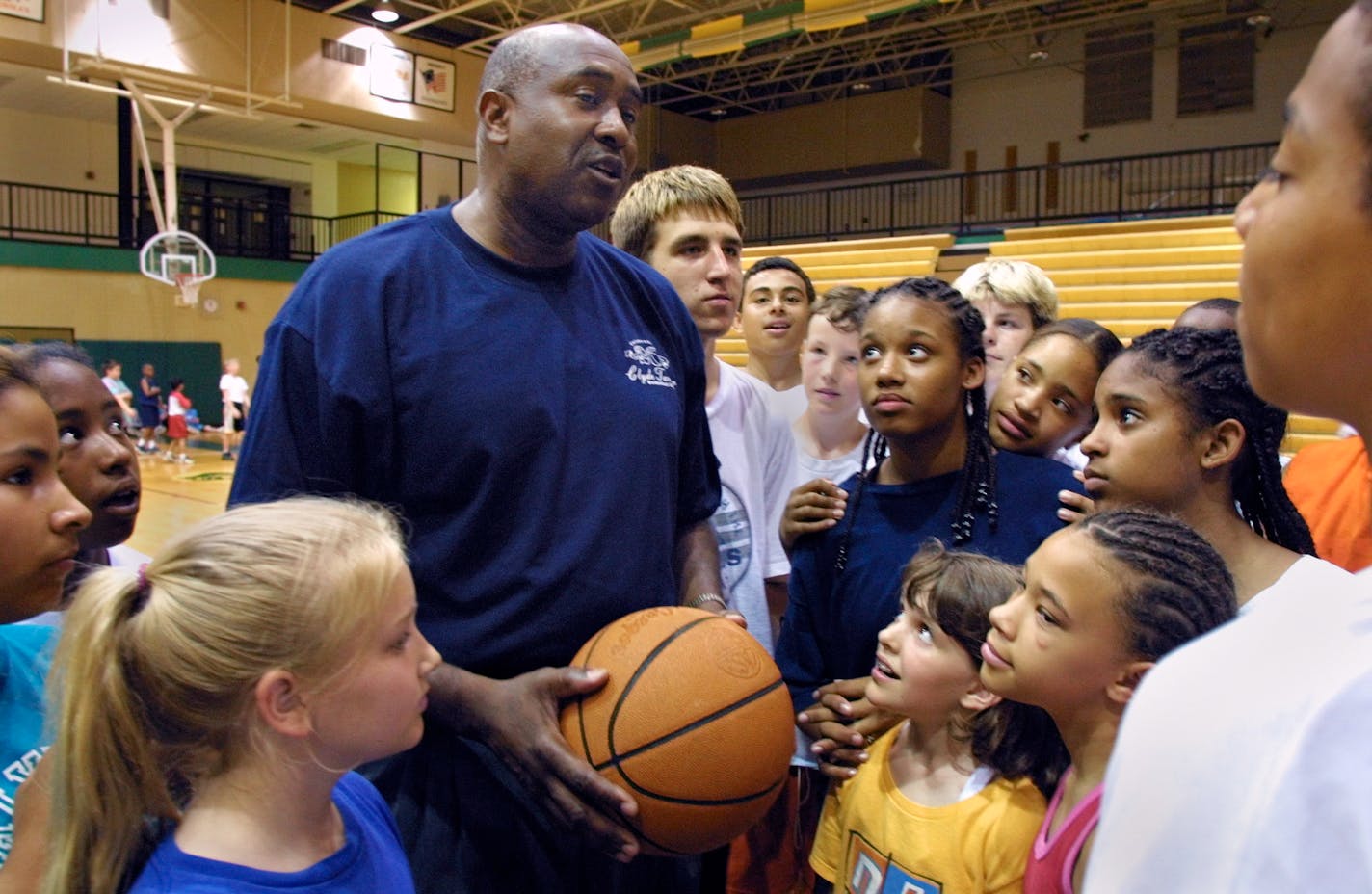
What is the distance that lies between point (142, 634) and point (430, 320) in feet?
2.16

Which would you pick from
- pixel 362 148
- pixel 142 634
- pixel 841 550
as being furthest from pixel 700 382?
pixel 362 148

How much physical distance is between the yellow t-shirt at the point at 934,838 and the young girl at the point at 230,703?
93cm

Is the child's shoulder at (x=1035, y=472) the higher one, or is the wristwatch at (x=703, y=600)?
the child's shoulder at (x=1035, y=472)

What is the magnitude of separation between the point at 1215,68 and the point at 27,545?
2000 centimetres

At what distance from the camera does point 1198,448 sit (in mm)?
1979

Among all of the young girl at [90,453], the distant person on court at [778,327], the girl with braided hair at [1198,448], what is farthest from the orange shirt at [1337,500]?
the young girl at [90,453]

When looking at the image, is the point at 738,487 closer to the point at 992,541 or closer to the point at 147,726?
the point at 992,541

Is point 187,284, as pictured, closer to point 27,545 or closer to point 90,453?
point 90,453

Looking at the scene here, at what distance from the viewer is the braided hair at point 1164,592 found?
4.97 feet

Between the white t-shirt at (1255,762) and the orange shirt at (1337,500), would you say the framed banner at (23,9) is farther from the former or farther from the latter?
the white t-shirt at (1255,762)

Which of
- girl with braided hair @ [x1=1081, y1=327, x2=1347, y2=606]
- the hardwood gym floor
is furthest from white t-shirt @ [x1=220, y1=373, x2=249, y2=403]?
girl with braided hair @ [x1=1081, y1=327, x2=1347, y2=606]

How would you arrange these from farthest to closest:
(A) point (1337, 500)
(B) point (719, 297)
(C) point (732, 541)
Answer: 1. (B) point (719, 297)
2. (C) point (732, 541)
3. (A) point (1337, 500)

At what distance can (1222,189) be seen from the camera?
55.0ft

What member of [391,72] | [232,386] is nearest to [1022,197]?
[391,72]
